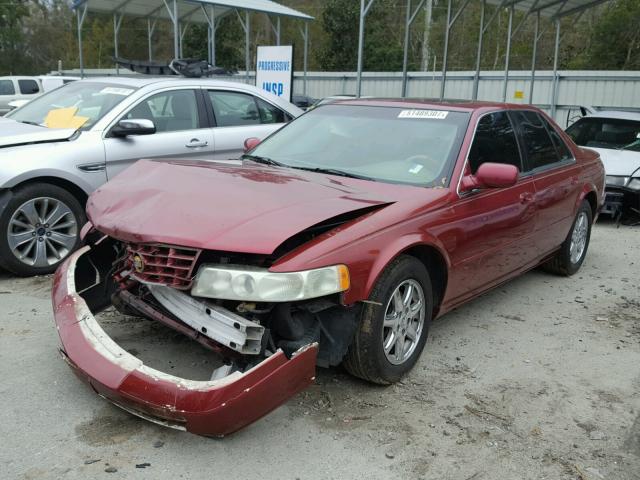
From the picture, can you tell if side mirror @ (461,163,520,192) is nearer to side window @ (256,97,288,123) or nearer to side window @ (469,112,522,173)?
side window @ (469,112,522,173)

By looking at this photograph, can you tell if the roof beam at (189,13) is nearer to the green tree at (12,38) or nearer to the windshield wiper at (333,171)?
the windshield wiper at (333,171)

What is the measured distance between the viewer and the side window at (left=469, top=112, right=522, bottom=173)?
4.16m

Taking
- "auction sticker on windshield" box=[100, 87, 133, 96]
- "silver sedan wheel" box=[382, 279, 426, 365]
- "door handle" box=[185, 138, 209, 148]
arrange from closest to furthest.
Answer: "silver sedan wheel" box=[382, 279, 426, 365]
"auction sticker on windshield" box=[100, 87, 133, 96]
"door handle" box=[185, 138, 209, 148]

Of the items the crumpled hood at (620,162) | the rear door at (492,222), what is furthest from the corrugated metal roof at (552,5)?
the rear door at (492,222)

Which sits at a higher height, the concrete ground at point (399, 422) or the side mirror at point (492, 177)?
the side mirror at point (492, 177)

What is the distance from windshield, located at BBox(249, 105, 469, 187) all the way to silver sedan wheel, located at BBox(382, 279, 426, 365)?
724 mm

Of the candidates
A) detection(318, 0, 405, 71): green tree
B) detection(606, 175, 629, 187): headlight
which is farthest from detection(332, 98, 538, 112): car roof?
detection(318, 0, 405, 71): green tree

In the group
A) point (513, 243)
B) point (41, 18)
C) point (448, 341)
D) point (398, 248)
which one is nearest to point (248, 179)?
point (398, 248)

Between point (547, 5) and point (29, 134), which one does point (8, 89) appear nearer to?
point (547, 5)

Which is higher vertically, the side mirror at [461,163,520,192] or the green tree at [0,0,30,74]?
the green tree at [0,0,30,74]

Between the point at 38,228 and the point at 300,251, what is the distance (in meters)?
3.22

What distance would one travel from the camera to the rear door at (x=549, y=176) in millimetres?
4867

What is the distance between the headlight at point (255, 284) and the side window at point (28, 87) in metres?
19.7

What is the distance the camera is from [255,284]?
2.75 metres
